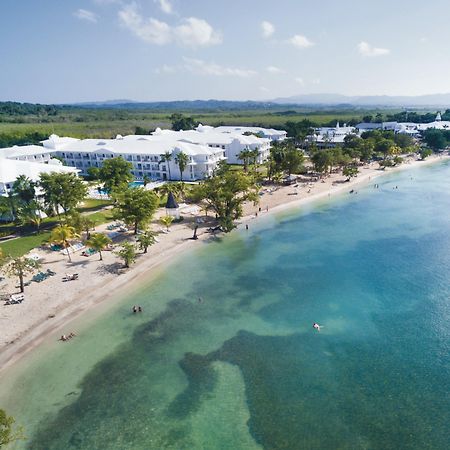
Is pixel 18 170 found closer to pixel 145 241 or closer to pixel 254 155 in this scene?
pixel 145 241

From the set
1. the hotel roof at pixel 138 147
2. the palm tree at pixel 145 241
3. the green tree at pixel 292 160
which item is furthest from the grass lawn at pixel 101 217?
the green tree at pixel 292 160

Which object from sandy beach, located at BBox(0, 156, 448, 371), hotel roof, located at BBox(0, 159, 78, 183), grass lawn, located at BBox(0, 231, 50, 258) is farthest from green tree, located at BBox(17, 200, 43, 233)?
hotel roof, located at BBox(0, 159, 78, 183)

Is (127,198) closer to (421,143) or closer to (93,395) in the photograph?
(93,395)

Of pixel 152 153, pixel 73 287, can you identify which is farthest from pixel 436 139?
pixel 73 287

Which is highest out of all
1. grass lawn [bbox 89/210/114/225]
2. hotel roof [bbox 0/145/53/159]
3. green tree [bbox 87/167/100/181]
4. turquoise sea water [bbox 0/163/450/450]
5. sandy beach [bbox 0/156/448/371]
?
hotel roof [bbox 0/145/53/159]

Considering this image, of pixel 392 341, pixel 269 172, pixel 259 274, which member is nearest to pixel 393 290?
pixel 392 341

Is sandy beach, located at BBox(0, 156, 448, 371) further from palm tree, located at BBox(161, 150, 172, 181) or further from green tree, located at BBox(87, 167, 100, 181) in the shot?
palm tree, located at BBox(161, 150, 172, 181)
